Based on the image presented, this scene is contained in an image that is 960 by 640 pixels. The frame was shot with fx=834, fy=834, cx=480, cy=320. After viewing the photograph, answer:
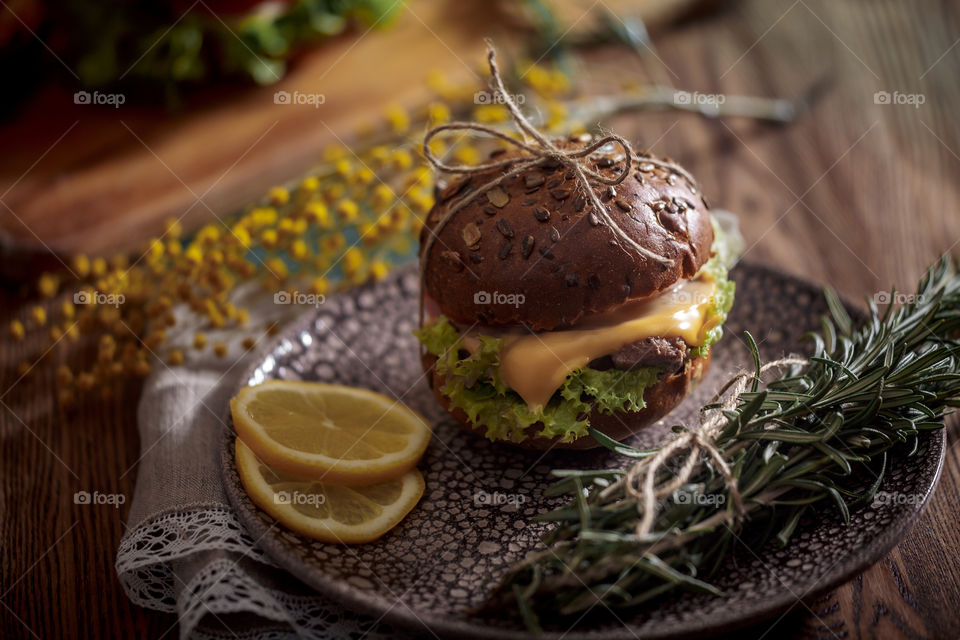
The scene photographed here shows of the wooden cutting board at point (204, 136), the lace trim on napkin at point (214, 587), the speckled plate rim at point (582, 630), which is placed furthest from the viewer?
the wooden cutting board at point (204, 136)

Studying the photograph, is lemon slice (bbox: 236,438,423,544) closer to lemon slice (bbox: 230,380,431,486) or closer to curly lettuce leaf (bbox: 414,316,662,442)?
lemon slice (bbox: 230,380,431,486)

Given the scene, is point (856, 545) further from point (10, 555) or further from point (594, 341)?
point (10, 555)

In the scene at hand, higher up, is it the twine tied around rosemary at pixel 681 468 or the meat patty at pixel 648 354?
the meat patty at pixel 648 354

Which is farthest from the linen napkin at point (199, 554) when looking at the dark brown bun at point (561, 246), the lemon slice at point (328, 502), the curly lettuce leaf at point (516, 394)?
the dark brown bun at point (561, 246)

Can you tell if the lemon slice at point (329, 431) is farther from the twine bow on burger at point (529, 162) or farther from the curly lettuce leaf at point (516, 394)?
the twine bow on burger at point (529, 162)

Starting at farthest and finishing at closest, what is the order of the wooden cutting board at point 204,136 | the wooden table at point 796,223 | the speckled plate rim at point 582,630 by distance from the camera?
the wooden cutting board at point 204,136 → the wooden table at point 796,223 → the speckled plate rim at point 582,630

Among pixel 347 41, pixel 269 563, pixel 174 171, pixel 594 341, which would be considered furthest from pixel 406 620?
pixel 347 41

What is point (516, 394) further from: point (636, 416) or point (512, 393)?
point (636, 416)
